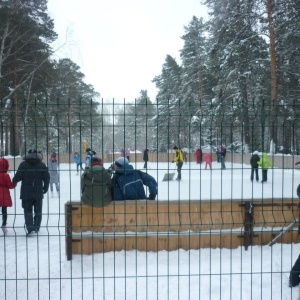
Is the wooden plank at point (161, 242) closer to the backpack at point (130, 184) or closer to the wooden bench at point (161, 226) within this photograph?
the wooden bench at point (161, 226)

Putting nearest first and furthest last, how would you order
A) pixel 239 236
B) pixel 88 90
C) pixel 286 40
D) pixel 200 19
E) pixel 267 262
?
pixel 267 262 < pixel 239 236 < pixel 286 40 < pixel 200 19 < pixel 88 90

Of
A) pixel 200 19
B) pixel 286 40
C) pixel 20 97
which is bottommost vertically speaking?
pixel 20 97

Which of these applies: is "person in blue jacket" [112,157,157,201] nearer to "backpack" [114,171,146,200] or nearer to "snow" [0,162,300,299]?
"backpack" [114,171,146,200]

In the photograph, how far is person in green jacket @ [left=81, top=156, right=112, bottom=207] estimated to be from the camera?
6.19m

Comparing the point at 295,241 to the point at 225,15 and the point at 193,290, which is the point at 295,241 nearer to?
the point at 193,290

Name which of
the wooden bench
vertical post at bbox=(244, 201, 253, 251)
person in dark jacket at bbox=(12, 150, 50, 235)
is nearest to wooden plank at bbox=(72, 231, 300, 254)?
the wooden bench

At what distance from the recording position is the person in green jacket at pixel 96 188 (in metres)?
6.19

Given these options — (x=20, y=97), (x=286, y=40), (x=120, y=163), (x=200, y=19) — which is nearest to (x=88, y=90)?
(x=200, y=19)

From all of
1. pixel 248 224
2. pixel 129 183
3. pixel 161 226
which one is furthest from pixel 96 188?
pixel 248 224

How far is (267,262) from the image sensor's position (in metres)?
6.05

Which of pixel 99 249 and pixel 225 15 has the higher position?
pixel 225 15

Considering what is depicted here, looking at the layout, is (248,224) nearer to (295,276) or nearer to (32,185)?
(295,276)

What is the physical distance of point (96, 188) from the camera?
6180 mm

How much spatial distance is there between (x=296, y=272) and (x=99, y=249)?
296 cm
